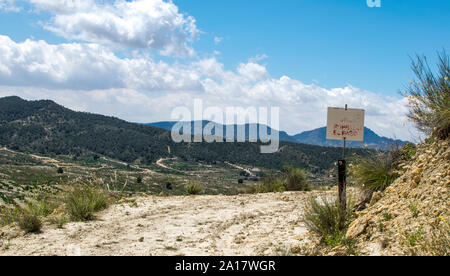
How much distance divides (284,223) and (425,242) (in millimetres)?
3960

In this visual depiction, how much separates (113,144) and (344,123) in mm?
65873

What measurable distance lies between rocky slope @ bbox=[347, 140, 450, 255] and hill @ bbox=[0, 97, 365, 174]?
150 feet

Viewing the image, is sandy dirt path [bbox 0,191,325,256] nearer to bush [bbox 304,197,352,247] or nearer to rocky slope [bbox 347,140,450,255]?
bush [bbox 304,197,352,247]

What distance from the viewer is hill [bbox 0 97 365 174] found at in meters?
60.3

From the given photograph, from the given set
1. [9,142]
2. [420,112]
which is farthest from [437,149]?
[9,142]

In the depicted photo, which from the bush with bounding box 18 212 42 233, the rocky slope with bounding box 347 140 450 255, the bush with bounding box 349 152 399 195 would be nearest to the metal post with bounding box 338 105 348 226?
the rocky slope with bounding box 347 140 450 255

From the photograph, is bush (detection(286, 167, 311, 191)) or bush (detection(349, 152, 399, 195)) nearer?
bush (detection(349, 152, 399, 195))

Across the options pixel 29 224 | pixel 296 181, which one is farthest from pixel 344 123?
pixel 296 181

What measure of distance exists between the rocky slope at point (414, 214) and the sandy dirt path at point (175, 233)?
1.30 meters

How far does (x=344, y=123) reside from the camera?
759 centimetres

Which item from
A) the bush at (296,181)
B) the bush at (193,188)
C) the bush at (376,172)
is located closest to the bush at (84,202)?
the bush at (193,188)

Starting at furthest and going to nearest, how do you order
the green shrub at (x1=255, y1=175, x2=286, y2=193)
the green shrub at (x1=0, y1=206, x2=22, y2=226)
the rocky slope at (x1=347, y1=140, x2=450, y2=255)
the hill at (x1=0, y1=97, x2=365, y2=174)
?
the hill at (x1=0, y1=97, x2=365, y2=174) < the green shrub at (x1=255, y1=175, x2=286, y2=193) < the green shrub at (x1=0, y1=206, x2=22, y2=226) < the rocky slope at (x1=347, y1=140, x2=450, y2=255)
